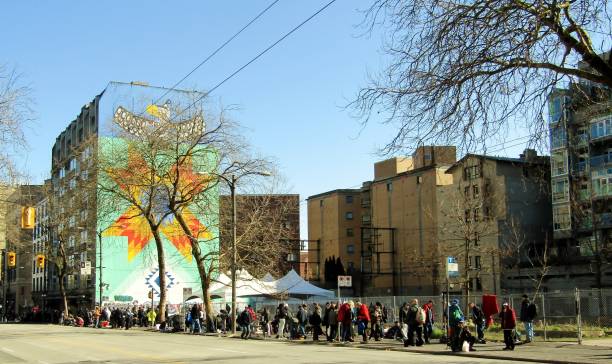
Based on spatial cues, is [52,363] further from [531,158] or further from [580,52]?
[580,52]

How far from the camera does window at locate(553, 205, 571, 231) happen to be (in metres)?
73.3

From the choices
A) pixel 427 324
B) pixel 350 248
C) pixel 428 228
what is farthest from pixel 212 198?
pixel 350 248

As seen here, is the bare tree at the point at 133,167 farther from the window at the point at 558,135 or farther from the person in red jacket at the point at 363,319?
the window at the point at 558,135

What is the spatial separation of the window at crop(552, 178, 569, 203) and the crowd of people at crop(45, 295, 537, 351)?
41.8 m

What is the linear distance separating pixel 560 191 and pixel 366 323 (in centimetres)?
5181

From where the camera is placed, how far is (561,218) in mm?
74500

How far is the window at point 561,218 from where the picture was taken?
2886 inches

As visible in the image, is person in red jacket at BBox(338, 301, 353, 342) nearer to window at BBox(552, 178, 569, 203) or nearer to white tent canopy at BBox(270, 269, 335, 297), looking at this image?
white tent canopy at BBox(270, 269, 335, 297)

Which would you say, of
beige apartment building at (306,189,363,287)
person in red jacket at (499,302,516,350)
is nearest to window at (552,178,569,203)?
beige apartment building at (306,189,363,287)

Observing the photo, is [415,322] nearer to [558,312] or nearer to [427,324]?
[427,324]

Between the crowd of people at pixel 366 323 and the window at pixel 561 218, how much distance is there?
40.9 metres

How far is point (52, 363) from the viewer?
61.8 feet

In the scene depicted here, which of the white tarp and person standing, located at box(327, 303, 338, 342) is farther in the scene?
the white tarp

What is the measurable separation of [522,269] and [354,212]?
4476cm
